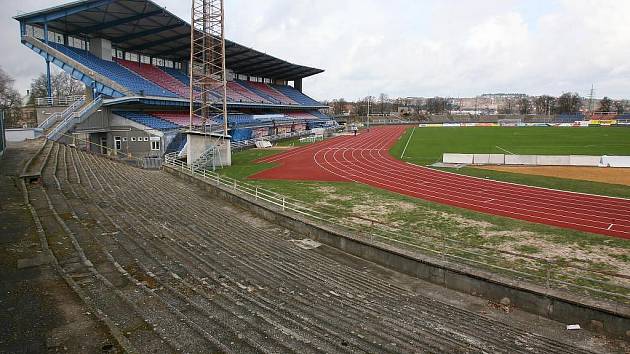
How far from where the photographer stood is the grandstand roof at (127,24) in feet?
120

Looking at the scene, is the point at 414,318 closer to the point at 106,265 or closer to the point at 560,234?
the point at 106,265

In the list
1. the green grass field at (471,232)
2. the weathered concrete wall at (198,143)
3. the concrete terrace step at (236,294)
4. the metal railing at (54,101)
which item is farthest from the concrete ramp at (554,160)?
the metal railing at (54,101)

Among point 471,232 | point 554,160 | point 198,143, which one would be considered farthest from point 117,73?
point 554,160

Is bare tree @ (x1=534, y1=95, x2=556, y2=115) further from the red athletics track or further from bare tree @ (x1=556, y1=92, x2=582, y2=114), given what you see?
the red athletics track

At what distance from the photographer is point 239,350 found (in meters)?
6.28

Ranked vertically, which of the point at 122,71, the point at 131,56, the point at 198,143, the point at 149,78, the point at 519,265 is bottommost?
the point at 519,265

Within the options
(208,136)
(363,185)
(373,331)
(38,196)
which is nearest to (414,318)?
(373,331)

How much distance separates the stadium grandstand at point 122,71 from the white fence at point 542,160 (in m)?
21.3

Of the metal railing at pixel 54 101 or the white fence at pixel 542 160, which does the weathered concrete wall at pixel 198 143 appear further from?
the white fence at pixel 542 160

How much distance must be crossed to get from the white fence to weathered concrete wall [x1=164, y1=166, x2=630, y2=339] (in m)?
21.4

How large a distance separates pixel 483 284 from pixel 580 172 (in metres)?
23.3

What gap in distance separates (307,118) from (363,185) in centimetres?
6226

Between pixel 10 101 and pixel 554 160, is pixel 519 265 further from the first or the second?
pixel 10 101

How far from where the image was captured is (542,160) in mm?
31953
